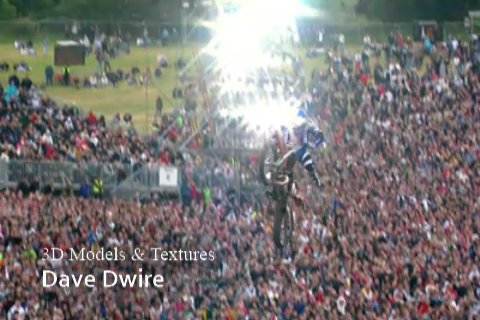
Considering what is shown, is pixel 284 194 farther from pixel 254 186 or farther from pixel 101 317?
pixel 254 186

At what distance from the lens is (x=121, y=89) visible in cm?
7081

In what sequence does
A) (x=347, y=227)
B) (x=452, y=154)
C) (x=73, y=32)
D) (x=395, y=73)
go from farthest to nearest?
1. (x=73, y=32)
2. (x=395, y=73)
3. (x=452, y=154)
4. (x=347, y=227)

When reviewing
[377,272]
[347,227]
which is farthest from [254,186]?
[377,272]

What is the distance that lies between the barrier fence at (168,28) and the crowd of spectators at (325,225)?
522 cm

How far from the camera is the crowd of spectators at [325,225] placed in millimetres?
49438

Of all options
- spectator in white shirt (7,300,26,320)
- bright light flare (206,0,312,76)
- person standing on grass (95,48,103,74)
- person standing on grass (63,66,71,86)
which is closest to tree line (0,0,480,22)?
bright light flare (206,0,312,76)

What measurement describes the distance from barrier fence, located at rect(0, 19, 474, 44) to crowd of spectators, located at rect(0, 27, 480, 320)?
205 inches

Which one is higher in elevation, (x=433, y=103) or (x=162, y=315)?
(x=433, y=103)

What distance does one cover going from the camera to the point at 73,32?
7388 centimetres

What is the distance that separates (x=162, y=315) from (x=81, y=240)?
543cm

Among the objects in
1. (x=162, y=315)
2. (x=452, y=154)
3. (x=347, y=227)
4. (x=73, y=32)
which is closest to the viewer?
(x=162, y=315)

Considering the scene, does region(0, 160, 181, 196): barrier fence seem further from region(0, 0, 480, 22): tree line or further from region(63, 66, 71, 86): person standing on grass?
region(0, 0, 480, 22): tree line

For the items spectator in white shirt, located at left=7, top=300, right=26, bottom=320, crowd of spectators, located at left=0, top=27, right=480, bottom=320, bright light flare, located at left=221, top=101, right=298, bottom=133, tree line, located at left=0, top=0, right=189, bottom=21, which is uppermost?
tree line, located at left=0, top=0, right=189, bottom=21

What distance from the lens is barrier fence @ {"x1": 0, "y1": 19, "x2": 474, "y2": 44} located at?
71938 millimetres
